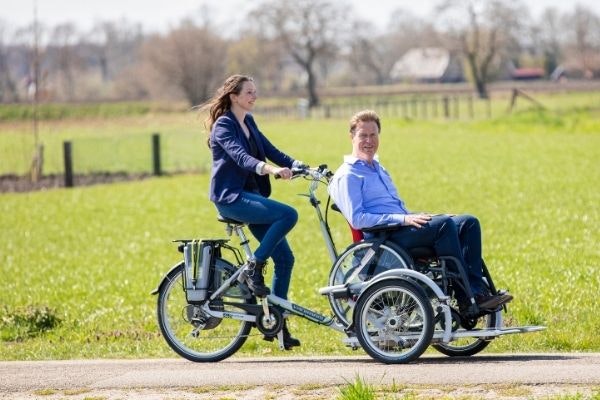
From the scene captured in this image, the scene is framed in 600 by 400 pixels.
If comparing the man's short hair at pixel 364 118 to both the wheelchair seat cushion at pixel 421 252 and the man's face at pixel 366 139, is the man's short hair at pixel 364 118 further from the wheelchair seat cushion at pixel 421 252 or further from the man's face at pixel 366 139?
the wheelchair seat cushion at pixel 421 252

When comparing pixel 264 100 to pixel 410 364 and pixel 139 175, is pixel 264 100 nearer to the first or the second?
pixel 139 175

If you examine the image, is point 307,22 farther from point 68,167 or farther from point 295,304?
point 295,304

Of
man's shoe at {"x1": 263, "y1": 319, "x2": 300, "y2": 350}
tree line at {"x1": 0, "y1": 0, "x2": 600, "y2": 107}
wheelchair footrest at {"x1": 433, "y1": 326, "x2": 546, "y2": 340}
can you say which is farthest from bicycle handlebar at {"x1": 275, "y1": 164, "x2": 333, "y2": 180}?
tree line at {"x1": 0, "y1": 0, "x2": 600, "y2": 107}

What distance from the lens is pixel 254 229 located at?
9562 mm

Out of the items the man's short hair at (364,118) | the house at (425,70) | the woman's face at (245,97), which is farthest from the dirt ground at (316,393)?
the house at (425,70)

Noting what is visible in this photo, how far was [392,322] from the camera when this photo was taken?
8.80 metres

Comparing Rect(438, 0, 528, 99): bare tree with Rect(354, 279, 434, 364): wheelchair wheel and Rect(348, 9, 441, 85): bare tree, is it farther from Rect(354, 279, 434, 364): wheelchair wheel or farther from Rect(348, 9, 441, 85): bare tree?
Rect(354, 279, 434, 364): wheelchair wheel

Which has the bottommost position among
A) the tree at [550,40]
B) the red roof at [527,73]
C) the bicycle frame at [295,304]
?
the bicycle frame at [295,304]

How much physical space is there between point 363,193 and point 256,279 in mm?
1023

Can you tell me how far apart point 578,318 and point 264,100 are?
97764mm

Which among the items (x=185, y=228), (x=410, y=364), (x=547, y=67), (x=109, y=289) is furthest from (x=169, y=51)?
(x=410, y=364)

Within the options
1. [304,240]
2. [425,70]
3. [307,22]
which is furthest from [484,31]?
[304,240]

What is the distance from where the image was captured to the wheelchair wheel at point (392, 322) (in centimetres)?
868

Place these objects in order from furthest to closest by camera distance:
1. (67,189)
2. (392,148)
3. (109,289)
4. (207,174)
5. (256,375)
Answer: (392,148)
(207,174)
(67,189)
(109,289)
(256,375)
